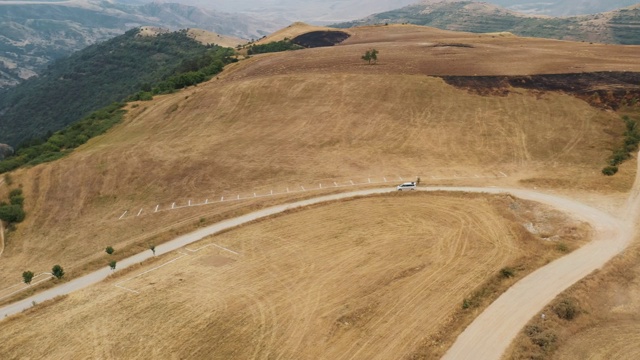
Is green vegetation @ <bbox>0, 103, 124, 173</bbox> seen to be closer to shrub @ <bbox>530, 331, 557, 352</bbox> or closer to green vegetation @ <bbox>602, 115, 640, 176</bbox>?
shrub @ <bbox>530, 331, 557, 352</bbox>

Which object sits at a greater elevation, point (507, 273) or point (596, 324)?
point (507, 273)

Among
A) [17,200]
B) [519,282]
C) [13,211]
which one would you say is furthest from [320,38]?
[519,282]

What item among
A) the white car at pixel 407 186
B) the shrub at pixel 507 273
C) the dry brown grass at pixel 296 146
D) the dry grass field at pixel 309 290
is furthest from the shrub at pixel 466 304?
the dry brown grass at pixel 296 146

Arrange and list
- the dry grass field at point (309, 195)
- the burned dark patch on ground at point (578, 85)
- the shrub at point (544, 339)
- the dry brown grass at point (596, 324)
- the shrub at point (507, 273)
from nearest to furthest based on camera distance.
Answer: the dry brown grass at point (596, 324)
the shrub at point (544, 339)
the dry grass field at point (309, 195)
the shrub at point (507, 273)
the burned dark patch on ground at point (578, 85)

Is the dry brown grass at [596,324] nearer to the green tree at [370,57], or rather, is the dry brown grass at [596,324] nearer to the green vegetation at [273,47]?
the green tree at [370,57]

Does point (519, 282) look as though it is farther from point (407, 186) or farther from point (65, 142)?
point (65, 142)

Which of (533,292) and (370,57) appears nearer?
(533,292)
